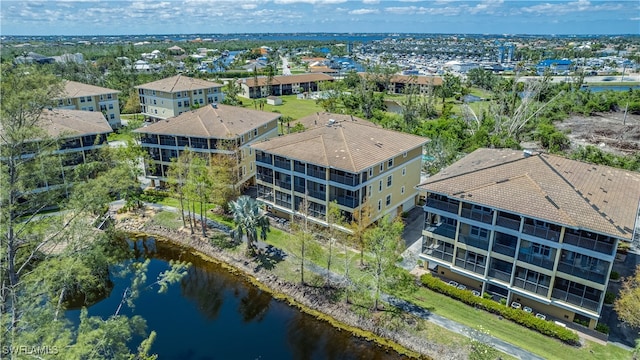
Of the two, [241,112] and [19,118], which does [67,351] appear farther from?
[241,112]

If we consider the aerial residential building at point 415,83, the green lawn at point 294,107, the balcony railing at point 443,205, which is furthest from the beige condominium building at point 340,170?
the aerial residential building at point 415,83

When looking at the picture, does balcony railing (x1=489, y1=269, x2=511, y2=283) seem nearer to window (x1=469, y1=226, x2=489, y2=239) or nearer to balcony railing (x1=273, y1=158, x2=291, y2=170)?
window (x1=469, y1=226, x2=489, y2=239)

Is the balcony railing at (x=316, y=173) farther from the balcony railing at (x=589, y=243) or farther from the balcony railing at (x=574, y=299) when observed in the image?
the balcony railing at (x=574, y=299)

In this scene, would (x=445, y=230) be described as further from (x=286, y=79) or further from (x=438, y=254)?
(x=286, y=79)

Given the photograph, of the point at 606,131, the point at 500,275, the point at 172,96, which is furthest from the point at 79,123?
the point at 606,131

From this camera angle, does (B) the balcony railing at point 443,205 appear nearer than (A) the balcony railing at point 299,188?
Yes

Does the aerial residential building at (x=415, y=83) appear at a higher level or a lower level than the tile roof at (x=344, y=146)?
lower

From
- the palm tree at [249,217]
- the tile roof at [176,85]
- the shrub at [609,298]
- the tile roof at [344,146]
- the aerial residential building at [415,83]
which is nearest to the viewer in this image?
the shrub at [609,298]
